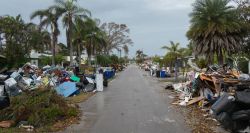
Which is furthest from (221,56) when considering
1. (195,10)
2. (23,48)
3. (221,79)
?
(23,48)

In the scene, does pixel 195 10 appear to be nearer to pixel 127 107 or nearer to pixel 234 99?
pixel 127 107

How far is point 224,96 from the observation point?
36.5 feet

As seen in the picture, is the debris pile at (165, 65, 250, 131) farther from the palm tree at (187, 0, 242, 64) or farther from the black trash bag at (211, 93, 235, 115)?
the palm tree at (187, 0, 242, 64)

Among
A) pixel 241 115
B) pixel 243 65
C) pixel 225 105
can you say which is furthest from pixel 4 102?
pixel 243 65

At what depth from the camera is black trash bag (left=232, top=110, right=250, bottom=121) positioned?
1007 centimetres

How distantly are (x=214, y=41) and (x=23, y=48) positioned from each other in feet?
100.0

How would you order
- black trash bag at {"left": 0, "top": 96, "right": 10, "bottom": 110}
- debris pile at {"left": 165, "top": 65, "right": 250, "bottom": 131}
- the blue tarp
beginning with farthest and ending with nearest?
the blue tarp → black trash bag at {"left": 0, "top": 96, "right": 10, "bottom": 110} → debris pile at {"left": 165, "top": 65, "right": 250, "bottom": 131}

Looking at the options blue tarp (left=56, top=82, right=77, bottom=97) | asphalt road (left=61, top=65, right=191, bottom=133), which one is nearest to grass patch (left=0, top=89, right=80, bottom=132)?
asphalt road (left=61, top=65, right=191, bottom=133)

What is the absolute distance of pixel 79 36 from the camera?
6425 cm

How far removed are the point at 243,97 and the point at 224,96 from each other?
0.76 metres

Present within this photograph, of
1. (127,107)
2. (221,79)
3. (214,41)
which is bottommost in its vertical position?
(127,107)

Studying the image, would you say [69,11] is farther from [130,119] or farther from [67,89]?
[130,119]

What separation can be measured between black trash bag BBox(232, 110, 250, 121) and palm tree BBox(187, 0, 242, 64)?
77.1 feet

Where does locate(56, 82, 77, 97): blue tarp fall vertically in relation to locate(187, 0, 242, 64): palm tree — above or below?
below
